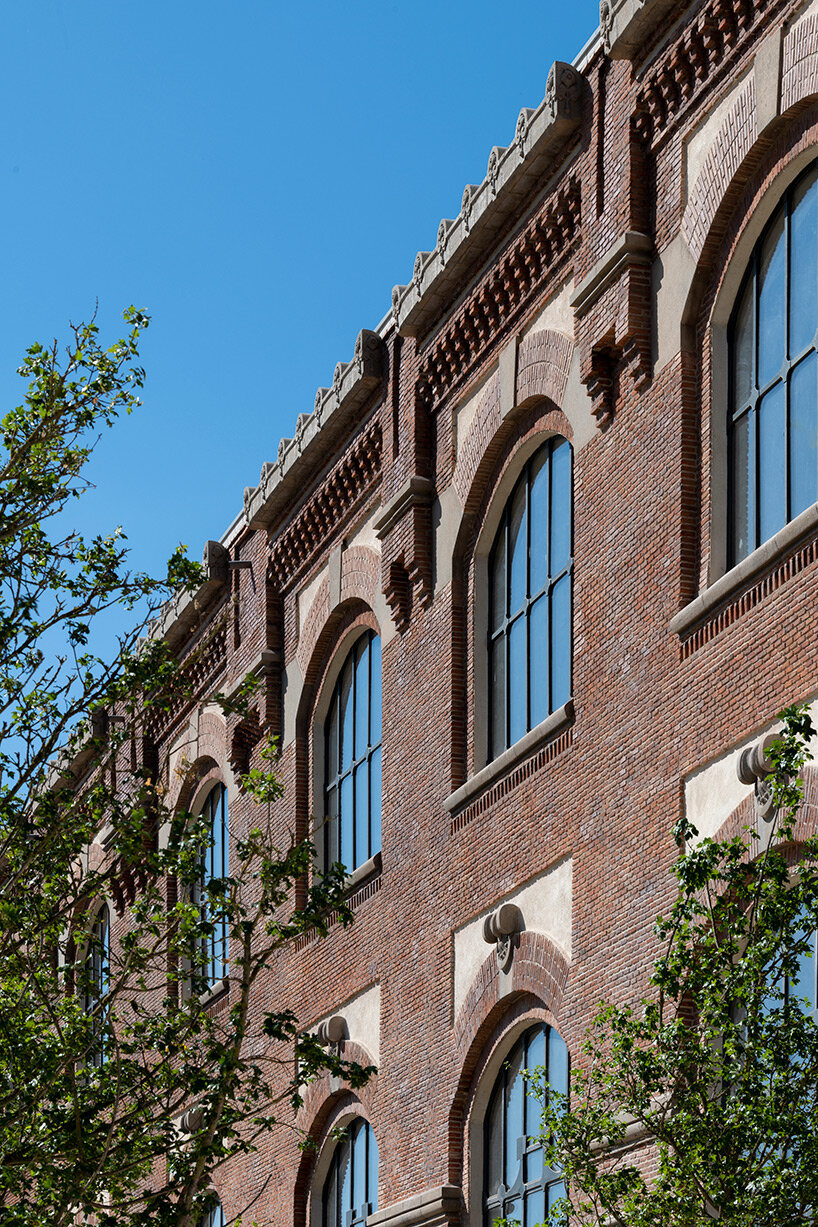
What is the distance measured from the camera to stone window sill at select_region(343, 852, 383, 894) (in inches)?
878

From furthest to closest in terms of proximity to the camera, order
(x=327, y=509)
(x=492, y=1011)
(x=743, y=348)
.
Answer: (x=327, y=509), (x=492, y=1011), (x=743, y=348)

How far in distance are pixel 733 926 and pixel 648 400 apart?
7372 mm

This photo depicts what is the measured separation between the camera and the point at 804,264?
15.0 m

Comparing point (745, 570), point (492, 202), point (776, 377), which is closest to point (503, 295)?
point (492, 202)

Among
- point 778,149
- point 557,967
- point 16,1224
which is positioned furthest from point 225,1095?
point 778,149

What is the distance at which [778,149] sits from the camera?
1555 cm

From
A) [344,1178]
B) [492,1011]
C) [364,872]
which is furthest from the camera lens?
[344,1178]

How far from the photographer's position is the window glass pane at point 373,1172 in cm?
2161

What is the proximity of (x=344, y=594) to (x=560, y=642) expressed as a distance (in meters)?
5.96

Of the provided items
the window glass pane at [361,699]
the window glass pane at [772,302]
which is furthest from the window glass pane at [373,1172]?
the window glass pane at [772,302]

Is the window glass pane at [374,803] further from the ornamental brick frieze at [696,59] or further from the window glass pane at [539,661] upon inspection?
the ornamental brick frieze at [696,59]

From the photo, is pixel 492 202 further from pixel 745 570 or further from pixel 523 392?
pixel 745 570

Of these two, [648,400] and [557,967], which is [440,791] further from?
[648,400]

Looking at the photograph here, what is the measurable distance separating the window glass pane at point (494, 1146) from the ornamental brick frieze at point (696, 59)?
8936 millimetres
